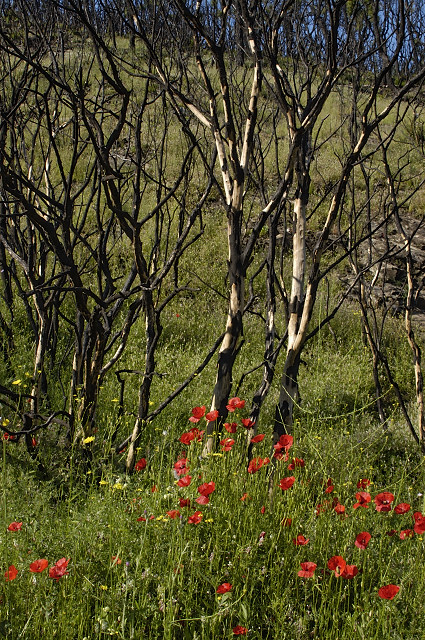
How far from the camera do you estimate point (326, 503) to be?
2189 millimetres

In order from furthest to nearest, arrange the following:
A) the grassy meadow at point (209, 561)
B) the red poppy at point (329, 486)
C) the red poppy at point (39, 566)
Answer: the red poppy at point (329, 486) → the grassy meadow at point (209, 561) → the red poppy at point (39, 566)

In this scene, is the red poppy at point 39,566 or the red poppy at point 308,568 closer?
the red poppy at point 39,566

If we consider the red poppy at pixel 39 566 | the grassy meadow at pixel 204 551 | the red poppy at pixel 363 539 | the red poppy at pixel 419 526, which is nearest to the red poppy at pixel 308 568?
the grassy meadow at pixel 204 551

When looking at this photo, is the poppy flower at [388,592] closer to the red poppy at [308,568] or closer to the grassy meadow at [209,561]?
the grassy meadow at [209,561]

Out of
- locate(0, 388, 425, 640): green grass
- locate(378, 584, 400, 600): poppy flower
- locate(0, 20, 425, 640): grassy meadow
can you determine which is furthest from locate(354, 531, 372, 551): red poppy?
locate(378, 584, 400, 600): poppy flower

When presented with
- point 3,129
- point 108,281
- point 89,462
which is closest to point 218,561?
point 89,462

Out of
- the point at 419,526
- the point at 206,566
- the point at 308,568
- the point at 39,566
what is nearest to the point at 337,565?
the point at 308,568

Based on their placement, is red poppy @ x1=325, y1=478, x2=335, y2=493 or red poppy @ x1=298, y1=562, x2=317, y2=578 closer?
red poppy @ x1=298, y1=562, x2=317, y2=578

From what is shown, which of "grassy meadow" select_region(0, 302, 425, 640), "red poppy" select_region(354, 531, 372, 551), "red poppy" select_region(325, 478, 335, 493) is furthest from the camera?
"red poppy" select_region(325, 478, 335, 493)

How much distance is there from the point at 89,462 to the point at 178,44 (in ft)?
8.53

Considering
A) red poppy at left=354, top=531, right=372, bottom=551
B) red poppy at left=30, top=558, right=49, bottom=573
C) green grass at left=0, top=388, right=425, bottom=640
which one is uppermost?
red poppy at left=30, top=558, right=49, bottom=573

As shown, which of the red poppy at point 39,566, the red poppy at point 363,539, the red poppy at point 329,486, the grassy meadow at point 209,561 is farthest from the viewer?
the red poppy at point 329,486

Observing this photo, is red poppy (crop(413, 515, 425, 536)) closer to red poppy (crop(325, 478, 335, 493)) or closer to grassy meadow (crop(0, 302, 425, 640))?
grassy meadow (crop(0, 302, 425, 640))

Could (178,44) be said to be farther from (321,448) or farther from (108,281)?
(321,448)
